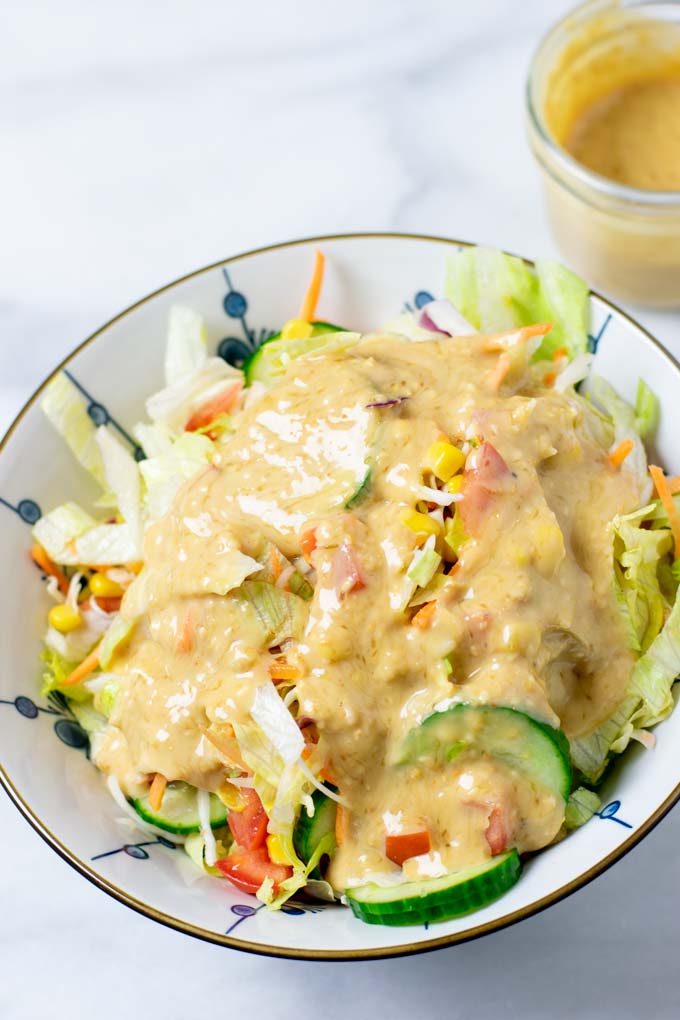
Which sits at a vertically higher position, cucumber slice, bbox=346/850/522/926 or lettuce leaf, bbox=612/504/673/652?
lettuce leaf, bbox=612/504/673/652

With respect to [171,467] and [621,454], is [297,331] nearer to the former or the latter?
[171,467]

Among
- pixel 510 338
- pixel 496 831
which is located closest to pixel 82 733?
pixel 496 831

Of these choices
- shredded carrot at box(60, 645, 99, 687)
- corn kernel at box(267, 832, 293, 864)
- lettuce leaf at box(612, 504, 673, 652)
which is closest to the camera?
corn kernel at box(267, 832, 293, 864)

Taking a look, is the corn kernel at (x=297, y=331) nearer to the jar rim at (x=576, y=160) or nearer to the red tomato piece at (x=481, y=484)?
the red tomato piece at (x=481, y=484)

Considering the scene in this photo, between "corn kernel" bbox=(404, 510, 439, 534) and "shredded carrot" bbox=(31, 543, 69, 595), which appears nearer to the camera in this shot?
"corn kernel" bbox=(404, 510, 439, 534)

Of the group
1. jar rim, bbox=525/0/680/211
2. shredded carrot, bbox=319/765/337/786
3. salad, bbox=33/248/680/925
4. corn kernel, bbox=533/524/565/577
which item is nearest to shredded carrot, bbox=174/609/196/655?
salad, bbox=33/248/680/925

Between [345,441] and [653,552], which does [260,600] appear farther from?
[653,552]

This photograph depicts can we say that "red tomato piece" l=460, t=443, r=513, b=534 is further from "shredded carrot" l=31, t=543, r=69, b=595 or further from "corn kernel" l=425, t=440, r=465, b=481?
"shredded carrot" l=31, t=543, r=69, b=595
